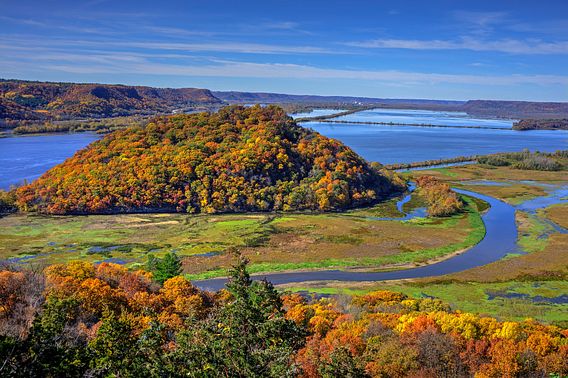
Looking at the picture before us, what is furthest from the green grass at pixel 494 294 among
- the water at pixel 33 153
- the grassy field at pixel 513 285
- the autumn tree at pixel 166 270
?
the water at pixel 33 153

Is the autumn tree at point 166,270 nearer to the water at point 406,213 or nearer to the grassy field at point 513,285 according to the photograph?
the grassy field at point 513,285

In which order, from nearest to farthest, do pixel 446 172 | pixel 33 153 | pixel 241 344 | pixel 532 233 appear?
pixel 241 344 → pixel 532 233 → pixel 446 172 → pixel 33 153

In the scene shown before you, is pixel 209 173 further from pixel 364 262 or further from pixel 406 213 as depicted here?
pixel 364 262

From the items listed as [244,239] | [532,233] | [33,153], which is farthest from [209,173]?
[33,153]

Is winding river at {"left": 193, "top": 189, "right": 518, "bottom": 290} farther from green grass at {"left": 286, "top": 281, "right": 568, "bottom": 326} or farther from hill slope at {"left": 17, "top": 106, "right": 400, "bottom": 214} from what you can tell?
hill slope at {"left": 17, "top": 106, "right": 400, "bottom": 214}

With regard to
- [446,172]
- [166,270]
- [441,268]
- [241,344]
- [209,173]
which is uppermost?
[241,344]

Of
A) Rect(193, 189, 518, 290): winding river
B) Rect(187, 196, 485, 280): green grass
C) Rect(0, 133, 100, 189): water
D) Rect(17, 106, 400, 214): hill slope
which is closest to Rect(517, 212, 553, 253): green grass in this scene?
Rect(193, 189, 518, 290): winding river
